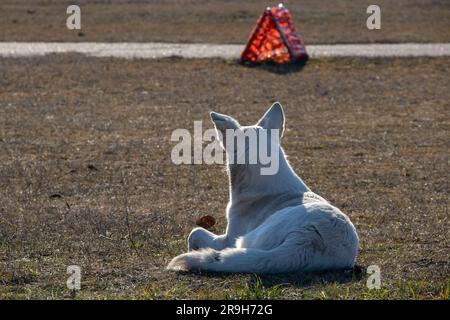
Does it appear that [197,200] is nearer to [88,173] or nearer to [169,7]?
[88,173]

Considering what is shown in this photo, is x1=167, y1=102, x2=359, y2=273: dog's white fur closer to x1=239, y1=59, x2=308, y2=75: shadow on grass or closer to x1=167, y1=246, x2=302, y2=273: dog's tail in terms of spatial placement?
x1=167, y1=246, x2=302, y2=273: dog's tail

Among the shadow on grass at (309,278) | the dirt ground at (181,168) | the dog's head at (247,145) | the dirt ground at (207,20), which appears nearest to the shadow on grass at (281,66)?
the dirt ground at (181,168)

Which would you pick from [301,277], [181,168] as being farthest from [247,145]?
[181,168]

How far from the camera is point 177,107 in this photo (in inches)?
641

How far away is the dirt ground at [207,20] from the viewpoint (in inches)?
1041

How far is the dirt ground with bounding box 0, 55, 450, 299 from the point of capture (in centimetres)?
674

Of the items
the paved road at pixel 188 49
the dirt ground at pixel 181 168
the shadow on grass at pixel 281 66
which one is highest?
the paved road at pixel 188 49

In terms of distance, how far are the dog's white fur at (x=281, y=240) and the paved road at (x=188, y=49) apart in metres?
14.7

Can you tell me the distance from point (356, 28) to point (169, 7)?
8.01 meters

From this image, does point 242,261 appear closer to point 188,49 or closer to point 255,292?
point 255,292

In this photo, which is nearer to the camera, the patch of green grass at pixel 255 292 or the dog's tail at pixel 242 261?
the patch of green grass at pixel 255 292

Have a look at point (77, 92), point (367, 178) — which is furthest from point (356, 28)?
point (367, 178)

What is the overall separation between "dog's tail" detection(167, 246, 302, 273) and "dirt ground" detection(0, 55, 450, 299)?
0.08 m

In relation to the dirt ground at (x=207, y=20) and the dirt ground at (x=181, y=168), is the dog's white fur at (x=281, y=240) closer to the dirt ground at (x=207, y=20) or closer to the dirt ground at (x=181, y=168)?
the dirt ground at (x=181, y=168)
